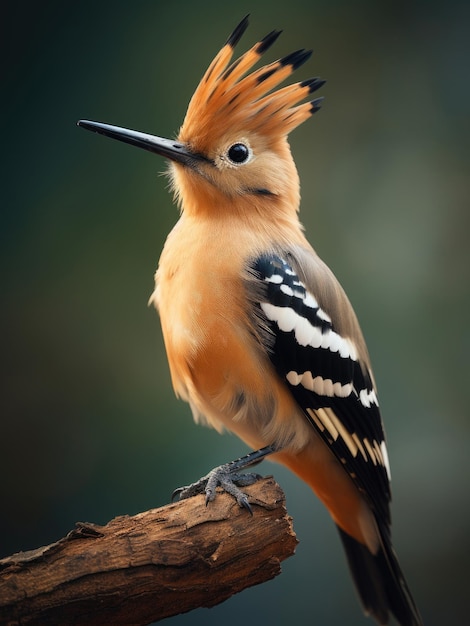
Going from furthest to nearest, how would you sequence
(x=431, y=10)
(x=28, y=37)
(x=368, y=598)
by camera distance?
(x=431, y=10), (x=28, y=37), (x=368, y=598)

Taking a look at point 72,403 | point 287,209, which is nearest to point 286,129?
point 287,209

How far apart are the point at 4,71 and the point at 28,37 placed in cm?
13

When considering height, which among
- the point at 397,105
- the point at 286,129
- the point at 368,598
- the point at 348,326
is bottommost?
the point at 368,598

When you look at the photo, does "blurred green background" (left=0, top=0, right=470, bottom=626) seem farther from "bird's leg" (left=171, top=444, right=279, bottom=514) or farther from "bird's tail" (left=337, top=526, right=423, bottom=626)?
"bird's leg" (left=171, top=444, right=279, bottom=514)

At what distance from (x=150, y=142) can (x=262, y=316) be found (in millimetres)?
497

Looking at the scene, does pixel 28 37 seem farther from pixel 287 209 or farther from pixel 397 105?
pixel 397 105

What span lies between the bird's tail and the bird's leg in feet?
1.43

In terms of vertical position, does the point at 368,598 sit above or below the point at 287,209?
below

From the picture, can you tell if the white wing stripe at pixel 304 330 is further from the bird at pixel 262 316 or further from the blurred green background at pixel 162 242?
the blurred green background at pixel 162 242

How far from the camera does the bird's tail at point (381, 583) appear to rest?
183 centimetres

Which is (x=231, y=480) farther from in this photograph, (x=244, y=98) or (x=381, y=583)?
(x=244, y=98)

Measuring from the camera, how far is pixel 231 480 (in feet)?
5.09

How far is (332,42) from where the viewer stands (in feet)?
8.21

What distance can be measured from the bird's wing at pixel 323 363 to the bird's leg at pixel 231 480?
16 cm
